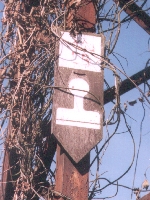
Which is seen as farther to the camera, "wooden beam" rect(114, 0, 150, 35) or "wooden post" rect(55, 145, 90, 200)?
"wooden beam" rect(114, 0, 150, 35)

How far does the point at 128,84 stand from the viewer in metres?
3.58

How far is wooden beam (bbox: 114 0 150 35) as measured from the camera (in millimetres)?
3748

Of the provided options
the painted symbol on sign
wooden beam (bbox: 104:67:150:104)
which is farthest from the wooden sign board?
wooden beam (bbox: 104:67:150:104)

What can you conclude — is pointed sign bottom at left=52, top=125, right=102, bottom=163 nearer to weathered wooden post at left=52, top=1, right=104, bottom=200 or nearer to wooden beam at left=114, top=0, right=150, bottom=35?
Answer: weathered wooden post at left=52, top=1, right=104, bottom=200

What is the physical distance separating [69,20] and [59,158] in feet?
3.20

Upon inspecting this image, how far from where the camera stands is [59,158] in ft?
9.15

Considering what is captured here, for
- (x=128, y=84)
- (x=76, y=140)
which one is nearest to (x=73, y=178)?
(x=76, y=140)

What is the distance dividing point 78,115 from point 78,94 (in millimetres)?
139

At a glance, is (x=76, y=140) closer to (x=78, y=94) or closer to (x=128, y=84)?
(x=78, y=94)

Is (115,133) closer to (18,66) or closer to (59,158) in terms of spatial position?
(59,158)

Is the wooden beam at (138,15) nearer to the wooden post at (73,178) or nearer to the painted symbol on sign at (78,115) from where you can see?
the painted symbol on sign at (78,115)

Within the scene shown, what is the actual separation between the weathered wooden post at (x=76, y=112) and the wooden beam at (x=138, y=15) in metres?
0.87

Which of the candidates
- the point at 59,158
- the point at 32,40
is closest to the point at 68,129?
the point at 59,158

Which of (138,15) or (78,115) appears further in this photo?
(138,15)
